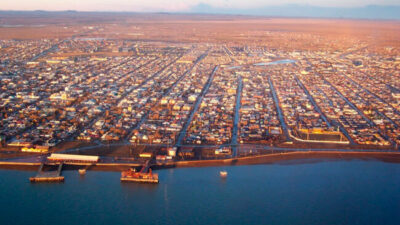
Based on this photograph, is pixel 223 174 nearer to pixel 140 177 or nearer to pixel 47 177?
pixel 140 177

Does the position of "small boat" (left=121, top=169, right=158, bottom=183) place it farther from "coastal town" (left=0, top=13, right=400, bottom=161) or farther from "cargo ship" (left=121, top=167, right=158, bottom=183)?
"coastal town" (left=0, top=13, right=400, bottom=161)

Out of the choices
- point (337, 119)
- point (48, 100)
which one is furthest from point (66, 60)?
point (337, 119)

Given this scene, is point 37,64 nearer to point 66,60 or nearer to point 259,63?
point 66,60

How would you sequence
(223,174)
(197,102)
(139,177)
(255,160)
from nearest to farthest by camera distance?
(139,177)
(223,174)
(255,160)
(197,102)

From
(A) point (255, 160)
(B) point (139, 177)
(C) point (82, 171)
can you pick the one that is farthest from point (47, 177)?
(A) point (255, 160)

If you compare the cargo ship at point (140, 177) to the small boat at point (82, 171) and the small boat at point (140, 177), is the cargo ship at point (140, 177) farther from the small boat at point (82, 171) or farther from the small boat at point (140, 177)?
the small boat at point (82, 171)

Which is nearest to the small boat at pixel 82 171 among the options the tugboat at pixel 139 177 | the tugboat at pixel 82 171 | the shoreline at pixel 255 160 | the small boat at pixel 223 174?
the tugboat at pixel 82 171
